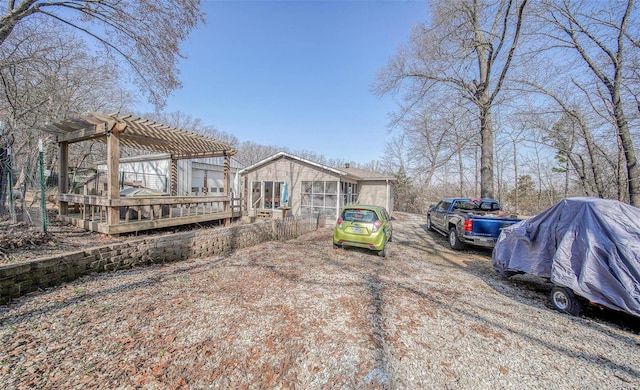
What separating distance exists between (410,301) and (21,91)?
1518 cm

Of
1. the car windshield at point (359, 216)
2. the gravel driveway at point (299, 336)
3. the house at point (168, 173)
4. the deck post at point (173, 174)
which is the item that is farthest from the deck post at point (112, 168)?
the house at point (168, 173)

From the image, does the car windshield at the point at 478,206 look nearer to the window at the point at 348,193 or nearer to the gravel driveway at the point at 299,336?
the gravel driveway at the point at 299,336

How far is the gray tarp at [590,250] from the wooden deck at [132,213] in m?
9.30

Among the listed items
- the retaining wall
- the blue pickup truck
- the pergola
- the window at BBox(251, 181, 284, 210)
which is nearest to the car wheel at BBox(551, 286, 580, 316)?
the blue pickup truck

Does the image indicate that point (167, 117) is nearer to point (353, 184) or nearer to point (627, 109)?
point (353, 184)

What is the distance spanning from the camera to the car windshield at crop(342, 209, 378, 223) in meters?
7.04

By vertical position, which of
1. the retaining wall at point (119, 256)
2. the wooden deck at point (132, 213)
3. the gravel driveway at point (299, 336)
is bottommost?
the gravel driveway at point (299, 336)

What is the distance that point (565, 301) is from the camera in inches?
159

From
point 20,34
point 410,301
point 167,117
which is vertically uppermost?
point 167,117

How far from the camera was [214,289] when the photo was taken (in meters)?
4.27

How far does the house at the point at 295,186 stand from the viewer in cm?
1366

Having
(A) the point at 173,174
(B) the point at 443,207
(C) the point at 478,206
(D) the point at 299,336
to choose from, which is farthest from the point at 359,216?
(A) the point at 173,174

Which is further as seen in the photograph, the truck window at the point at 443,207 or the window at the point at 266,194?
the window at the point at 266,194

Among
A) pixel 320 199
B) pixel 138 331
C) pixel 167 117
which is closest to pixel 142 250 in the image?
pixel 138 331
